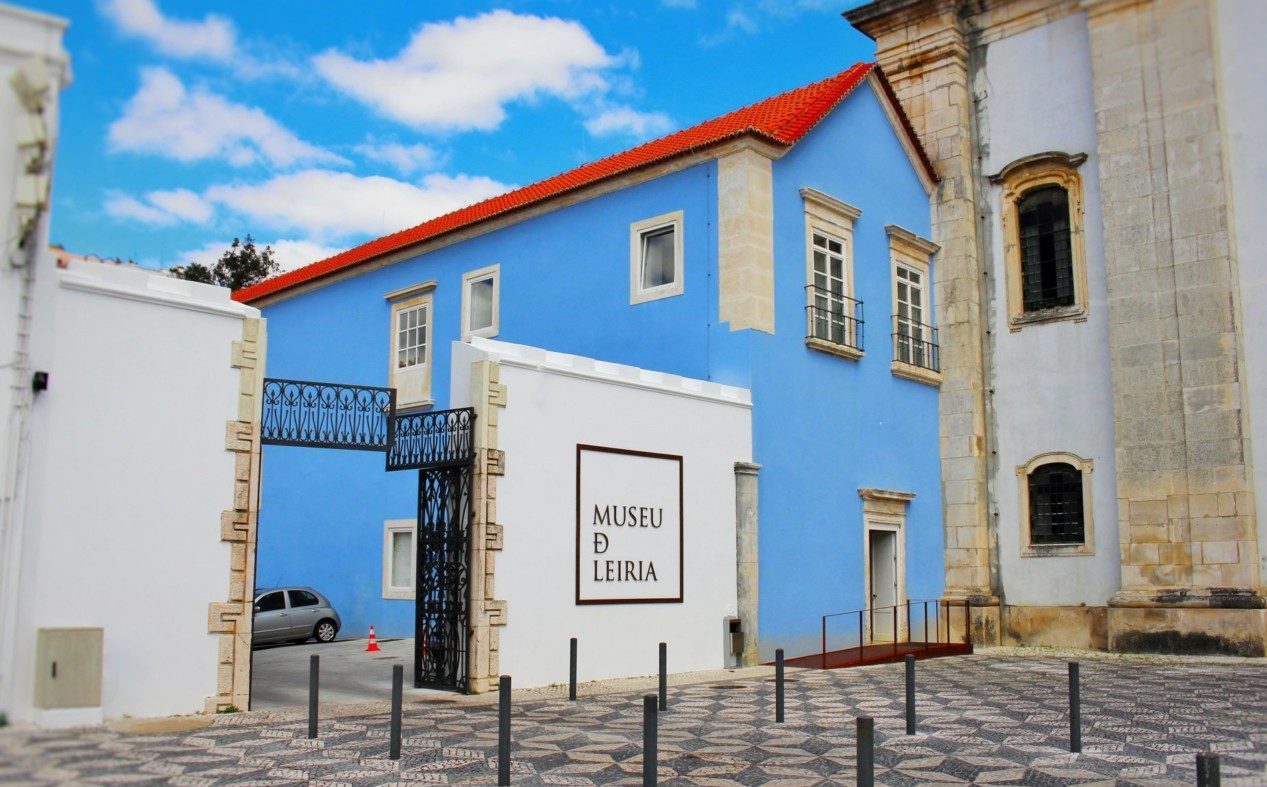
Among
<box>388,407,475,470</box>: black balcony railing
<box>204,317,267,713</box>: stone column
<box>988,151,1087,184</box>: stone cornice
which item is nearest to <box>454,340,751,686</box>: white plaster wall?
<box>388,407,475,470</box>: black balcony railing

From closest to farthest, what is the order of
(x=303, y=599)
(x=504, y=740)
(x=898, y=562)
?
(x=504, y=740) → (x=898, y=562) → (x=303, y=599)

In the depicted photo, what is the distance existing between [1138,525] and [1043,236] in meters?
5.20

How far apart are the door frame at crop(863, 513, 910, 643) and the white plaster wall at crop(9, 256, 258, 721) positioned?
33.3 feet

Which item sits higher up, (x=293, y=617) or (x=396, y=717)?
(x=293, y=617)

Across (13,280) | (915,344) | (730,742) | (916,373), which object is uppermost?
(915,344)

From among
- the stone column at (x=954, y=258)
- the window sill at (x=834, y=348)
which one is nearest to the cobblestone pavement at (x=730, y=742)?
the window sill at (x=834, y=348)

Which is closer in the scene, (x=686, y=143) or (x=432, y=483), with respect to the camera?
(x=432, y=483)

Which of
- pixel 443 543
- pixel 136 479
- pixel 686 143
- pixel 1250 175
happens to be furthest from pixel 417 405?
pixel 1250 175

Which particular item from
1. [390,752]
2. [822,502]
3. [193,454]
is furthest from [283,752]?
[822,502]

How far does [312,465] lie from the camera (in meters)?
22.1

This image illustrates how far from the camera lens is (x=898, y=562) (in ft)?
59.3

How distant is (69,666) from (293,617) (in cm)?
1134

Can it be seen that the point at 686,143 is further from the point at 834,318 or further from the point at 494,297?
the point at 494,297

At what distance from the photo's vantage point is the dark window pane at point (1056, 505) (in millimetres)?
18453
